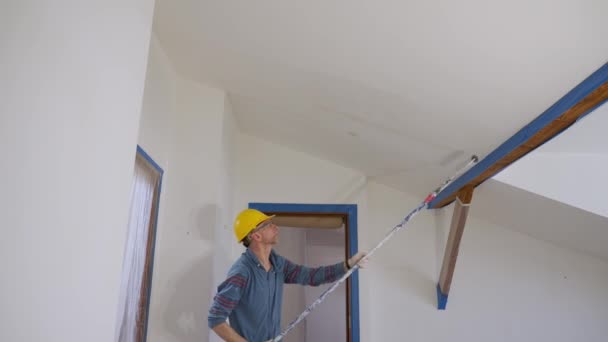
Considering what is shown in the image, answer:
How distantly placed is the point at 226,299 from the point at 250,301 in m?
0.15

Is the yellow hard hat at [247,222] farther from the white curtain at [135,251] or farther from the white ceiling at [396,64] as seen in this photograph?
the white ceiling at [396,64]

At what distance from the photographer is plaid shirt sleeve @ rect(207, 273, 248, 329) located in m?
2.15

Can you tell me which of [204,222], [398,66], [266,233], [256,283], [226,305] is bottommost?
[226,305]

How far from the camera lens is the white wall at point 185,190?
2.74 metres

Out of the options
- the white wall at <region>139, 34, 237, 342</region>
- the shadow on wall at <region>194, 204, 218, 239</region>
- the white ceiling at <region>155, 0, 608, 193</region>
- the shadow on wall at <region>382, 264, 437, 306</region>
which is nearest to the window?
the white wall at <region>139, 34, 237, 342</region>

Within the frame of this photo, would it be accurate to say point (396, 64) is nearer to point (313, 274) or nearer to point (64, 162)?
point (313, 274)

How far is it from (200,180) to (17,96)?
85.2 inches

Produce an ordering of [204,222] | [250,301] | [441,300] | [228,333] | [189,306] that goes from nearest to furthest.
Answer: [228,333] → [250,301] → [189,306] → [204,222] → [441,300]

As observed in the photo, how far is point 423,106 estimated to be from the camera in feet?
7.29

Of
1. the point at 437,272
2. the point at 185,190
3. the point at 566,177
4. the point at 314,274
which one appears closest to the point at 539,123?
the point at 566,177

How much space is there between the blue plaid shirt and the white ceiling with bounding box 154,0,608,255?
→ 0.93m

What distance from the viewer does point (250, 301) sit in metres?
2.29

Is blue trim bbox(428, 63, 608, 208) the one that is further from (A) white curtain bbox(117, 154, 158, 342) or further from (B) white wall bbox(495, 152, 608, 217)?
(A) white curtain bbox(117, 154, 158, 342)

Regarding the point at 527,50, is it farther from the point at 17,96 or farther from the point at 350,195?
the point at 350,195
